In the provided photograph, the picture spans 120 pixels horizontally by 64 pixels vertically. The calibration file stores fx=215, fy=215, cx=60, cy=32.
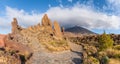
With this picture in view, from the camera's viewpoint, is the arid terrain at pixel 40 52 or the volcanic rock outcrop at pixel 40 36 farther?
the volcanic rock outcrop at pixel 40 36

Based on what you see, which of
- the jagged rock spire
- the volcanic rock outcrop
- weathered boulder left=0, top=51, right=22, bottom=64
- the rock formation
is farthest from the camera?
the jagged rock spire

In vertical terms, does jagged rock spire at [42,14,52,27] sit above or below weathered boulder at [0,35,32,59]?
above

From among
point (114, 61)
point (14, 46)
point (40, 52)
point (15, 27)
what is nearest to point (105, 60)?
point (114, 61)

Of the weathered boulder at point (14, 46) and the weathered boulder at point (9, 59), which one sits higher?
the weathered boulder at point (14, 46)

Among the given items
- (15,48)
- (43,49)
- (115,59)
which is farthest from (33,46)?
(115,59)

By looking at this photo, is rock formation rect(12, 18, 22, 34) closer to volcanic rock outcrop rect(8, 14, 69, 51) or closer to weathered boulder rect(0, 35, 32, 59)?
volcanic rock outcrop rect(8, 14, 69, 51)

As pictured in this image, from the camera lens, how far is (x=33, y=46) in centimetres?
4628

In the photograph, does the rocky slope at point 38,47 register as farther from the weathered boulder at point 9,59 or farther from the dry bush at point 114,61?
the dry bush at point 114,61

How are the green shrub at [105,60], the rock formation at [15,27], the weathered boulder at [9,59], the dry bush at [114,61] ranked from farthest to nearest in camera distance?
the rock formation at [15,27], the dry bush at [114,61], the green shrub at [105,60], the weathered boulder at [9,59]

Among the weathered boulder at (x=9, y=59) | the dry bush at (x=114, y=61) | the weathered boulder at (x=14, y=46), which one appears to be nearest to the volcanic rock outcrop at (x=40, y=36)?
the weathered boulder at (x=14, y=46)

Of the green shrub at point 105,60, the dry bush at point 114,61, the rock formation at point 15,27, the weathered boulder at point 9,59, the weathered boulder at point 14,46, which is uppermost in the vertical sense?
the rock formation at point 15,27

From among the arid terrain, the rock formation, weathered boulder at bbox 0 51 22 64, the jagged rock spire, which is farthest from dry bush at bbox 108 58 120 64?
the jagged rock spire

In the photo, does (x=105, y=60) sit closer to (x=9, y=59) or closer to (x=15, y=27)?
(x=9, y=59)

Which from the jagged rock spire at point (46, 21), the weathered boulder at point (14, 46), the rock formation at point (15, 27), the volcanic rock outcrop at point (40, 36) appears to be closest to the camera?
the weathered boulder at point (14, 46)
